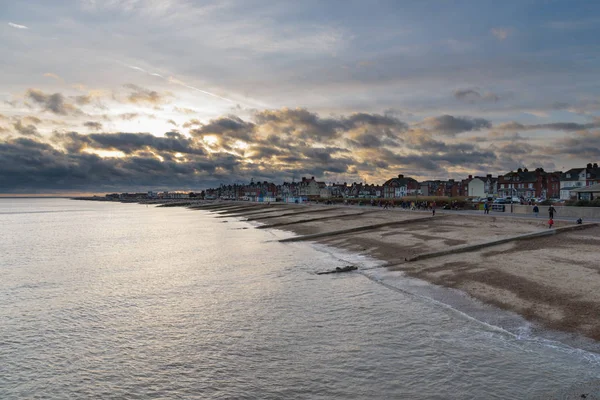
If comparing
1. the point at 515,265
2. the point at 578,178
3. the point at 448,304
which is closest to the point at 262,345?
the point at 448,304

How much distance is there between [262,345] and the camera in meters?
11.1

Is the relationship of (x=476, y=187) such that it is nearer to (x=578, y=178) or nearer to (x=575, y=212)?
(x=578, y=178)

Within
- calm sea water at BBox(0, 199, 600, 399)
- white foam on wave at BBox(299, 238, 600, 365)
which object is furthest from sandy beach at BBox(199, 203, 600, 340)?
calm sea water at BBox(0, 199, 600, 399)

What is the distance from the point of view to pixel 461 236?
1107 inches

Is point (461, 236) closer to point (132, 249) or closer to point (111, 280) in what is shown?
point (111, 280)

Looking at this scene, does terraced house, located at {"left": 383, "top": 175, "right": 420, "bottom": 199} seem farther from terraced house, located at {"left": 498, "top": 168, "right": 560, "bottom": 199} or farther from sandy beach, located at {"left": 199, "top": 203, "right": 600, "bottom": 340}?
sandy beach, located at {"left": 199, "top": 203, "right": 600, "bottom": 340}

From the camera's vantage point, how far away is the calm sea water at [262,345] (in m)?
8.62

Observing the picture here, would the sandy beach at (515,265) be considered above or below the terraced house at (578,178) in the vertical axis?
below

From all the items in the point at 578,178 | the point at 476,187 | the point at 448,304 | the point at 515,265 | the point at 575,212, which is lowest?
the point at 448,304

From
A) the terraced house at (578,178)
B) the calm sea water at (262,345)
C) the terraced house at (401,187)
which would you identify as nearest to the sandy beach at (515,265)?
the calm sea water at (262,345)

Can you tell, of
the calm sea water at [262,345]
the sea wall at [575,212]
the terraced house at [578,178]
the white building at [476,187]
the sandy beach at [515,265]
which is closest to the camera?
the calm sea water at [262,345]

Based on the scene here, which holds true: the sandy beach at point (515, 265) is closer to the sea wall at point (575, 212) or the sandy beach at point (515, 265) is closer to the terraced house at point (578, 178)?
the sea wall at point (575, 212)

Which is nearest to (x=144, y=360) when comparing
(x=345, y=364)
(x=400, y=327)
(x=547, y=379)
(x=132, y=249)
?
(x=345, y=364)

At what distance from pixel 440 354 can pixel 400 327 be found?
6.93ft
